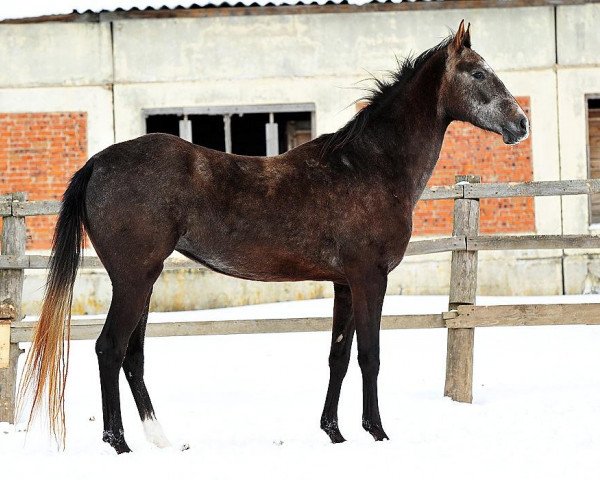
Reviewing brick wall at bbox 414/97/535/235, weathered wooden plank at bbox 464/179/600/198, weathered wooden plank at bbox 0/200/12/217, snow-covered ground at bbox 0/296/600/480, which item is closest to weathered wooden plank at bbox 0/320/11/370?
snow-covered ground at bbox 0/296/600/480

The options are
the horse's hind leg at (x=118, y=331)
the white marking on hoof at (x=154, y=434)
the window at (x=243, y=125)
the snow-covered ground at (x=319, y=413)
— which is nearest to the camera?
the snow-covered ground at (x=319, y=413)

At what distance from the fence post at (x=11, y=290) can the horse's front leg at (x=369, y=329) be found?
8.77ft

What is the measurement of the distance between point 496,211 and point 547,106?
1.68m

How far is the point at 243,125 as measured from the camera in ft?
51.2

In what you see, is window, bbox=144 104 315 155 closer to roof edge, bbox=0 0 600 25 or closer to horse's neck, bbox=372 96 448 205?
roof edge, bbox=0 0 600 25

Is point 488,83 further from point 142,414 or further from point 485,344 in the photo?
point 485,344

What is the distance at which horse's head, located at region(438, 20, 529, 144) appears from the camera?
552 cm

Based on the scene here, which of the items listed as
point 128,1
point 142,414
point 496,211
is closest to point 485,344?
point 496,211

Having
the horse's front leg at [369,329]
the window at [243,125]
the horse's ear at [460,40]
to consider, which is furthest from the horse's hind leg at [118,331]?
the window at [243,125]

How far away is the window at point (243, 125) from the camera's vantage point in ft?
43.0

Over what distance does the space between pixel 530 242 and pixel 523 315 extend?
1.86 ft

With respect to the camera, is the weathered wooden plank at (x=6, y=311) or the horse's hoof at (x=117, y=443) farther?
the weathered wooden plank at (x=6, y=311)

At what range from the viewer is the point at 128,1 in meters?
13.2

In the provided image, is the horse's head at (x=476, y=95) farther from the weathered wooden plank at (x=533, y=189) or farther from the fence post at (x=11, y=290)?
the fence post at (x=11, y=290)
